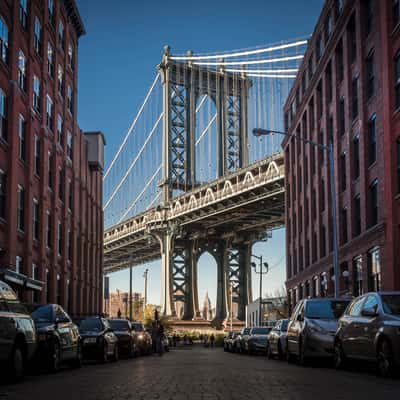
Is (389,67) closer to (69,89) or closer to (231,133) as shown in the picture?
(69,89)

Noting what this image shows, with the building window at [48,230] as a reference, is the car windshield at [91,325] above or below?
below

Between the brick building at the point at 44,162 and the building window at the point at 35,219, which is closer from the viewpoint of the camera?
the brick building at the point at 44,162

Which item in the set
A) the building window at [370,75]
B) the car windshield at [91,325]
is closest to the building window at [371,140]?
the building window at [370,75]

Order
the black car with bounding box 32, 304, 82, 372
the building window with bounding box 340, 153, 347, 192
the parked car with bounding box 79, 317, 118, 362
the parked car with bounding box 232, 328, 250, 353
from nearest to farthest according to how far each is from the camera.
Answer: the black car with bounding box 32, 304, 82, 372
the parked car with bounding box 79, 317, 118, 362
the parked car with bounding box 232, 328, 250, 353
the building window with bounding box 340, 153, 347, 192

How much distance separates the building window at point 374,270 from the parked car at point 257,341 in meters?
4.69

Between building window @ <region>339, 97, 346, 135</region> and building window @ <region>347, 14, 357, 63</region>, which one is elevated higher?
building window @ <region>347, 14, 357, 63</region>

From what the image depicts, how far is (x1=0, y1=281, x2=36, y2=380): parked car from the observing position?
13.9 meters

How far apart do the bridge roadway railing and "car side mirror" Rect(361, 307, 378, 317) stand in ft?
162

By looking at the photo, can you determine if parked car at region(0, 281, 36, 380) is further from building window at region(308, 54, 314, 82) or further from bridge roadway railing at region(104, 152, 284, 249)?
bridge roadway railing at region(104, 152, 284, 249)

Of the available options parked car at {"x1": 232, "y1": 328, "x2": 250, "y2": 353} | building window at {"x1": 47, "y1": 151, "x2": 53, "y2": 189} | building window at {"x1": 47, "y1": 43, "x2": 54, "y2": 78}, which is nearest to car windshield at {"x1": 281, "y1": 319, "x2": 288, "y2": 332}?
parked car at {"x1": 232, "y1": 328, "x2": 250, "y2": 353}

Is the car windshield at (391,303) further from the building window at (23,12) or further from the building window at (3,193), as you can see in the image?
the building window at (23,12)

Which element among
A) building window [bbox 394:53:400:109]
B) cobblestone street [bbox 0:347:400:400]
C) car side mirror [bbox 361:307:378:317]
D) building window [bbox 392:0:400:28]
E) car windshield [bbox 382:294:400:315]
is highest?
building window [bbox 392:0:400:28]

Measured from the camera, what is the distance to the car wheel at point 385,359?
14922 millimetres

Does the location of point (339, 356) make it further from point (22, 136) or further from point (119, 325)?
point (22, 136)
